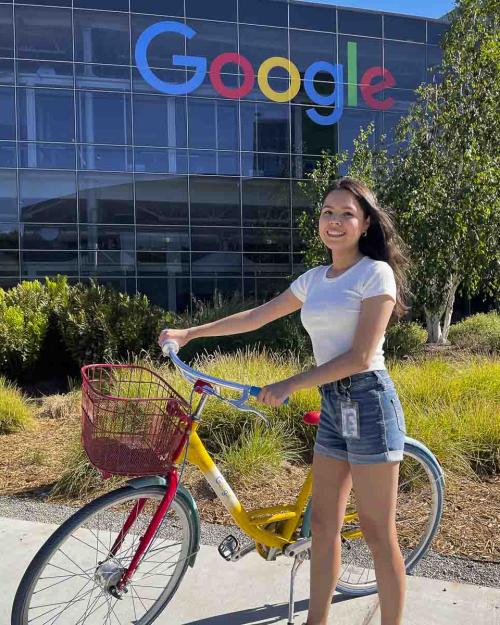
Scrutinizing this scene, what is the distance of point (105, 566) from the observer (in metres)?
2.58

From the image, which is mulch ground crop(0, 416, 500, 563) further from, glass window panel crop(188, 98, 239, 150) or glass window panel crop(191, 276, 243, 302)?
glass window panel crop(188, 98, 239, 150)

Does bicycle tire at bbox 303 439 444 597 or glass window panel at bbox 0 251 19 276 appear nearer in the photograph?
bicycle tire at bbox 303 439 444 597

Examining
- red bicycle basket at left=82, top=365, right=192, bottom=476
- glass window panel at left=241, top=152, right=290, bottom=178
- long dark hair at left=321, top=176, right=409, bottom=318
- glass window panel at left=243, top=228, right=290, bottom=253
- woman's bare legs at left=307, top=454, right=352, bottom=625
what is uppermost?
glass window panel at left=241, top=152, right=290, bottom=178

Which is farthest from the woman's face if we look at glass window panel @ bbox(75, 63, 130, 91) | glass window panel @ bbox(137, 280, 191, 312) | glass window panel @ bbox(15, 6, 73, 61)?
glass window panel @ bbox(15, 6, 73, 61)

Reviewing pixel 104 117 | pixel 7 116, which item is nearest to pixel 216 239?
pixel 104 117

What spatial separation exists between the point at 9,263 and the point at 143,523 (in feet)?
70.8

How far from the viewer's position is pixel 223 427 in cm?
531

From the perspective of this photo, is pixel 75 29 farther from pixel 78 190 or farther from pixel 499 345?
pixel 499 345

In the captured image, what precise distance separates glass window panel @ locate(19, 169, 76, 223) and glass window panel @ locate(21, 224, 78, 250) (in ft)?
0.83

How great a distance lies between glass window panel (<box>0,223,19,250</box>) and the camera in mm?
22609

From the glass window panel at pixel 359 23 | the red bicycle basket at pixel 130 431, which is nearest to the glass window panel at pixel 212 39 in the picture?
the glass window panel at pixel 359 23

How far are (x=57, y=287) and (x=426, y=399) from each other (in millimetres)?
7121

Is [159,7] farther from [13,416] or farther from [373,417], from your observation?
[373,417]

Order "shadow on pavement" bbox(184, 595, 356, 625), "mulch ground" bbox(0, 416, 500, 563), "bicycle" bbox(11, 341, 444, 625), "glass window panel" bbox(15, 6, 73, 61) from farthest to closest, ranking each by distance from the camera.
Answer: "glass window panel" bbox(15, 6, 73, 61) → "mulch ground" bbox(0, 416, 500, 563) → "shadow on pavement" bbox(184, 595, 356, 625) → "bicycle" bbox(11, 341, 444, 625)
